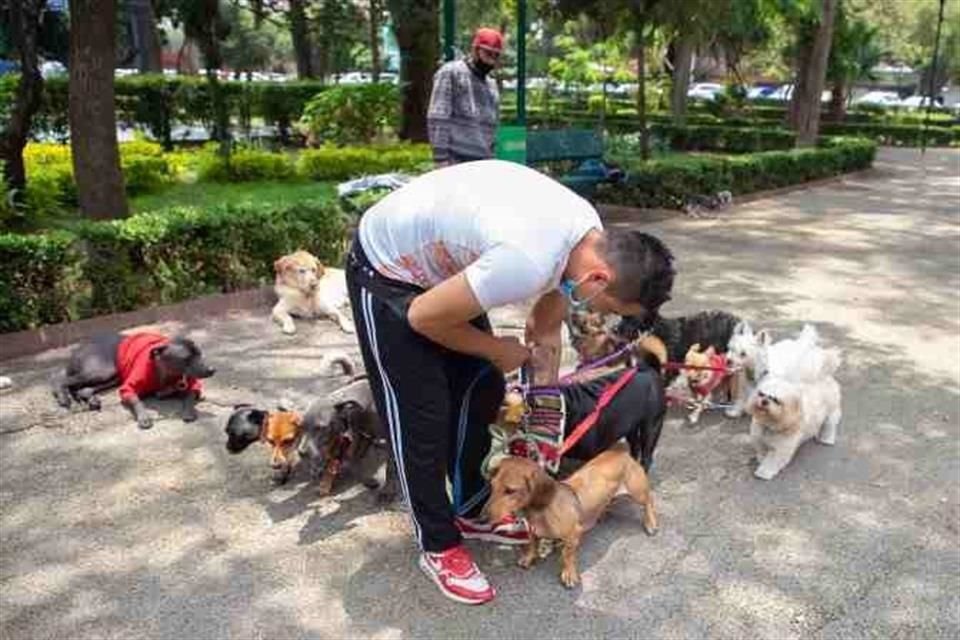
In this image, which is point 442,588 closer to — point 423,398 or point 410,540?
point 410,540

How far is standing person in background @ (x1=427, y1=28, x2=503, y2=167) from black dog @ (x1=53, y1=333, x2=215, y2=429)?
2.81 m

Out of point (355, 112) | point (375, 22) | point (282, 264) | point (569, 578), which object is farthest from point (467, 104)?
point (375, 22)

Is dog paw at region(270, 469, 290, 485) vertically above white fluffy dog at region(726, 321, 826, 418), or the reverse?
white fluffy dog at region(726, 321, 826, 418)

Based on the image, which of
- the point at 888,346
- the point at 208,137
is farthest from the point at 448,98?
the point at 208,137

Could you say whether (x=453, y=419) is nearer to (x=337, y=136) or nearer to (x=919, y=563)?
(x=919, y=563)

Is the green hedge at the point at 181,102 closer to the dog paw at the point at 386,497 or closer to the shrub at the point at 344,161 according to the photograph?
the shrub at the point at 344,161

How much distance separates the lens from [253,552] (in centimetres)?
355

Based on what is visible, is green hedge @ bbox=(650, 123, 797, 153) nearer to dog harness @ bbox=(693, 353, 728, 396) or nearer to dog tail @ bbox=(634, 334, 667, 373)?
dog harness @ bbox=(693, 353, 728, 396)

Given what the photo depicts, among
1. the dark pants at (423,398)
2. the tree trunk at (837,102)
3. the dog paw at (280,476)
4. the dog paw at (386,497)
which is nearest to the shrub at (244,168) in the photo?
the dog paw at (280,476)

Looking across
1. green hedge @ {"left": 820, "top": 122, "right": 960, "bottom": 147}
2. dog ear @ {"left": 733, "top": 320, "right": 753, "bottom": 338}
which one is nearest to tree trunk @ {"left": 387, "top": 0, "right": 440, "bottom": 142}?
dog ear @ {"left": 733, "top": 320, "right": 753, "bottom": 338}

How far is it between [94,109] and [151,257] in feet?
7.25

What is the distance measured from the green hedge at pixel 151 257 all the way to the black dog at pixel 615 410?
12.9 feet

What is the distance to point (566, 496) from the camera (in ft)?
10.7

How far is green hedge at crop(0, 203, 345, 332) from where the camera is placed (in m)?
5.76
